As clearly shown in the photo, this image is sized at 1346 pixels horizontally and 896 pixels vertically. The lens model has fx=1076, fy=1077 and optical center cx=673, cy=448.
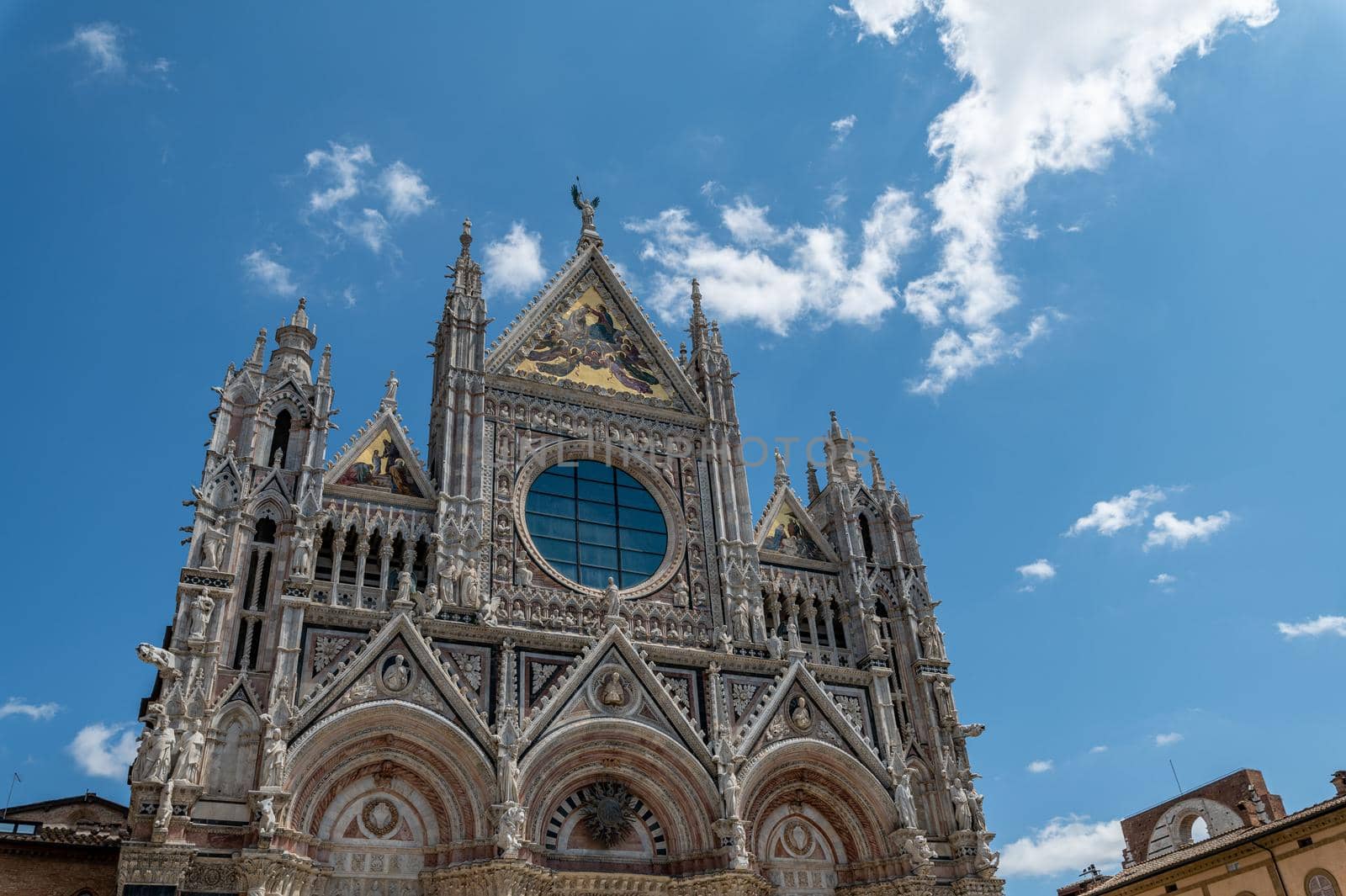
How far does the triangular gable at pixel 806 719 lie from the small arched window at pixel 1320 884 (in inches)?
444

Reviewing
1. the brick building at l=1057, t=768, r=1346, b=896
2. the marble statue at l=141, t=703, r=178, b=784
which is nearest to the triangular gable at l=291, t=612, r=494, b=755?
the marble statue at l=141, t=703, r=178, b=784

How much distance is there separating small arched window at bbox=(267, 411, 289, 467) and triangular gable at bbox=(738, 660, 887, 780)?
1172 centimetres

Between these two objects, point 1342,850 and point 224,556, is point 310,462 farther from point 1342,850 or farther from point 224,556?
point 1342,850

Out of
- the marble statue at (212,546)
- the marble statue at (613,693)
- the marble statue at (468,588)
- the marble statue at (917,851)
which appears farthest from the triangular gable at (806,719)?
the marble statue at (212,546)

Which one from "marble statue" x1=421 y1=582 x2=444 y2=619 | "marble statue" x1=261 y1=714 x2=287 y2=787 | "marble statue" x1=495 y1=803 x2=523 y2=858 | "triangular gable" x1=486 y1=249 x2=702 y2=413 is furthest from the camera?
"triangular gable" x1=486 y1=249 x2=702 y2=413

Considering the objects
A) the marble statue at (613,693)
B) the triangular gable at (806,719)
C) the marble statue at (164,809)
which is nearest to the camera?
the marble statue at (164,809)

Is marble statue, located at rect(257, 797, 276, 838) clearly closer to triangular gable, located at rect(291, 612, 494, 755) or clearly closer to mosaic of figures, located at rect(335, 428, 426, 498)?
triangular gable, located at rect(291, 612, 494, 755)

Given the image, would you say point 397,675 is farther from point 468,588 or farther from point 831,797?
point 831,797

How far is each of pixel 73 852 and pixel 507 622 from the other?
10.6 meters

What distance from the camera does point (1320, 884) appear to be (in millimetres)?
25719

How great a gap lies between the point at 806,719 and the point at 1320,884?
13.4 meters

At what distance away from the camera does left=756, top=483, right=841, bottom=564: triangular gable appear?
90.7 feet

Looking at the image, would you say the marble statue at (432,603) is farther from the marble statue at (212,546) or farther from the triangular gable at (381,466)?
the marble statue at (212,546)

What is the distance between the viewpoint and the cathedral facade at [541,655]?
1961cm
